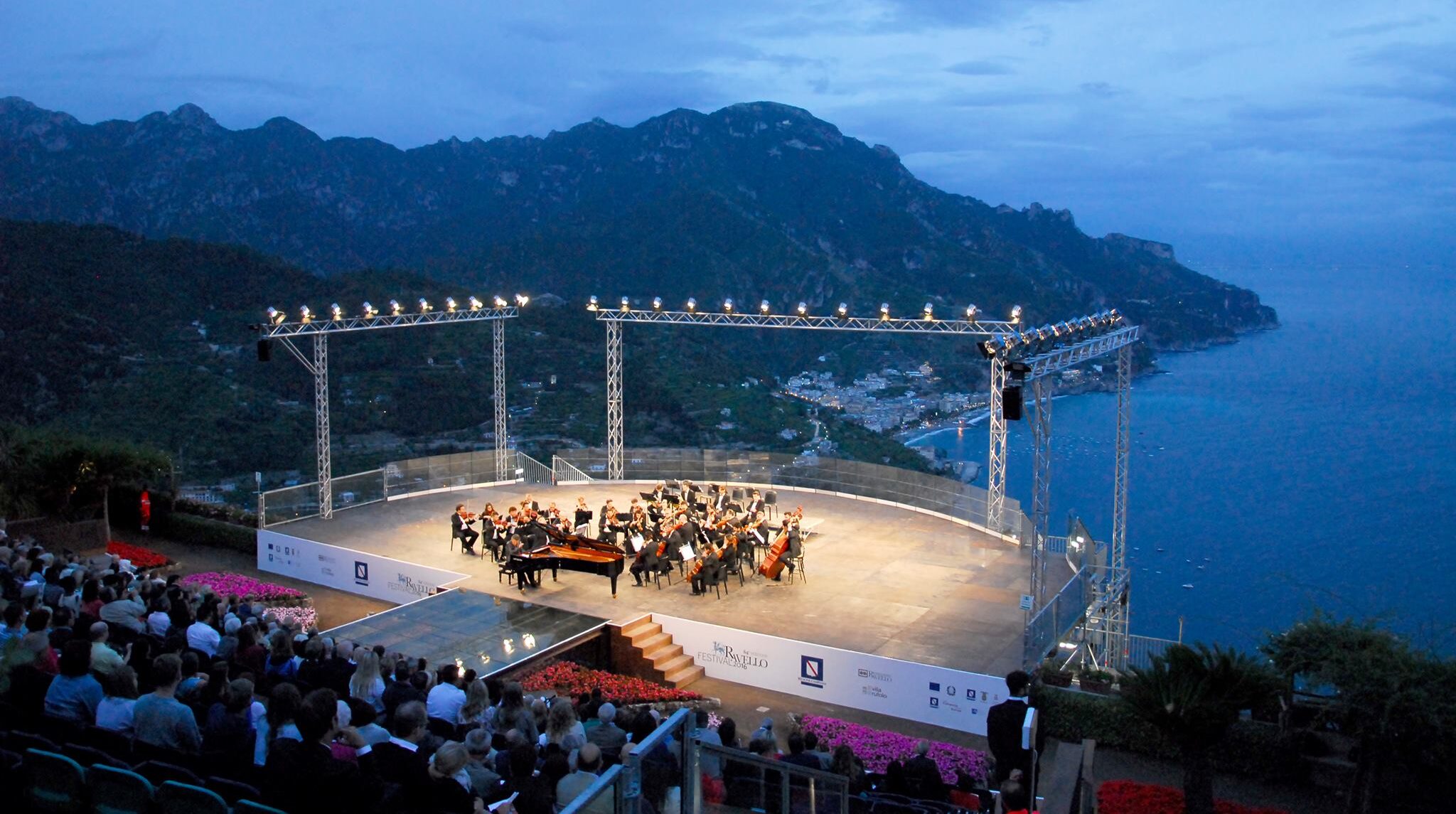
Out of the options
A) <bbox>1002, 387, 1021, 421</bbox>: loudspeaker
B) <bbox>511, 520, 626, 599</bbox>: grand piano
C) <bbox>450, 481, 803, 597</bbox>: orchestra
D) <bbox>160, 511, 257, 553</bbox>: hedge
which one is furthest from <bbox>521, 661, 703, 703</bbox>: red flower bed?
<bbox>160, 511, 257, 553</bbox>: hedge

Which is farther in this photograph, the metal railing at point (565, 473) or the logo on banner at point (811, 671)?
the metal railing at point (565, 473)

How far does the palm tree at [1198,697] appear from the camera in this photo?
391 inches

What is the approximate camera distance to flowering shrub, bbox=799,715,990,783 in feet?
38.5

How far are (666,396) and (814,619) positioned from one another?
107 ft

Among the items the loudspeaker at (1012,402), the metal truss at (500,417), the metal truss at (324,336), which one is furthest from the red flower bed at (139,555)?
the loudspeaker at (1012,402)

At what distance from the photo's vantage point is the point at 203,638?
9.71 metres

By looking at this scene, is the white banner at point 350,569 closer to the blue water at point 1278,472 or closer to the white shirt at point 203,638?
the white shirt at point 203,638

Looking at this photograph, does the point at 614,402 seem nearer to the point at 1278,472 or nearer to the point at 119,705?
the point at 119,705

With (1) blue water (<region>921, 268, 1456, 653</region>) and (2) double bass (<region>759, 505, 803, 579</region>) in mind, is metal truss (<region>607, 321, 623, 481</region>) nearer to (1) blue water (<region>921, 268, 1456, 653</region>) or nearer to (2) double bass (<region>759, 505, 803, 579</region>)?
(2) double bass (<region>759, 505, 803, 579</region>)

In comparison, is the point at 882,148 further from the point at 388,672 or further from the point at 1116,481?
the point at 388,672

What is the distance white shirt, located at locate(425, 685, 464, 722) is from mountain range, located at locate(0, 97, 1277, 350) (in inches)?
2267

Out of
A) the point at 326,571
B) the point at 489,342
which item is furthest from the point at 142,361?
the point at 326,571

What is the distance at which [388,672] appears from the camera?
9.55 m

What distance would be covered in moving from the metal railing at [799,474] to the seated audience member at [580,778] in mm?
16786
